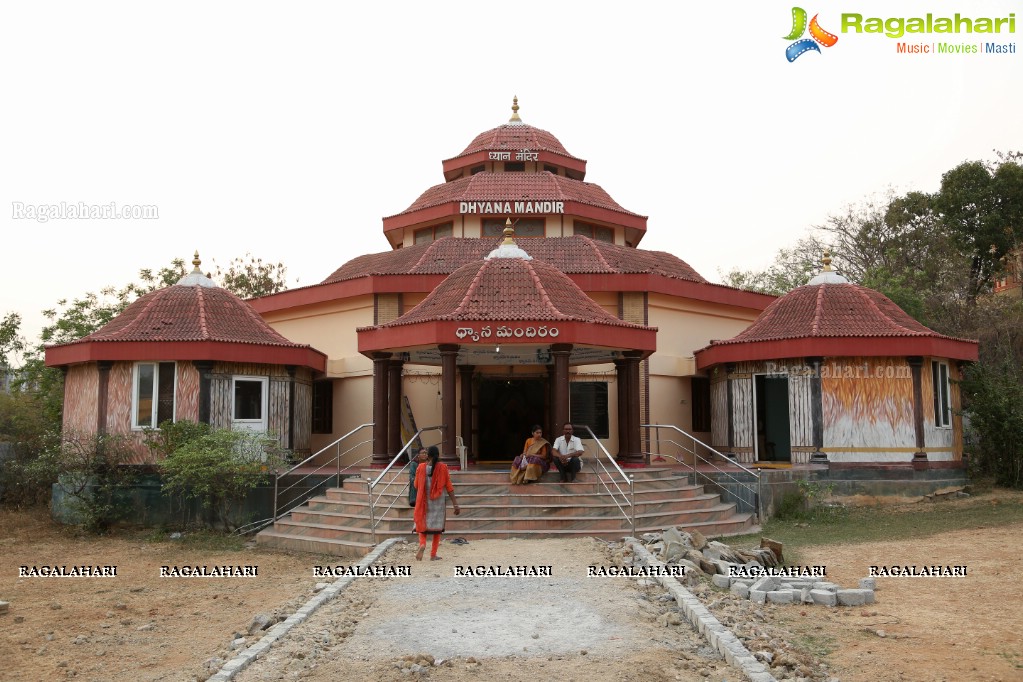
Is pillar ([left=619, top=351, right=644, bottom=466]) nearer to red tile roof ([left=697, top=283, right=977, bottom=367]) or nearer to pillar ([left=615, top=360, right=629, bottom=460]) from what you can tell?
pillar ([left=615, top=360, right=629, bottom=460])

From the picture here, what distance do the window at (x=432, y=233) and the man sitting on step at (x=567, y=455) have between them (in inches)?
359

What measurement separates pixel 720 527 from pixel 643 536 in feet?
6.57

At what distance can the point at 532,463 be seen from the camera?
1410cm

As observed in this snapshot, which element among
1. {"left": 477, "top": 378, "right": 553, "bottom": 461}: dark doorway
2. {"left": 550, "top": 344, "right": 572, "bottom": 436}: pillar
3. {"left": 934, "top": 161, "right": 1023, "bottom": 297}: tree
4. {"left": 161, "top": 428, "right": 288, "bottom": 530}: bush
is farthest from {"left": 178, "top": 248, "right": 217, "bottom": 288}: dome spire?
{"left": 934, "top": 161, "right": 1023, "bottom": 297}: tree

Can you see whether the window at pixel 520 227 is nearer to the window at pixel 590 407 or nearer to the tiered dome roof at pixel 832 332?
the window at pixel 590 407

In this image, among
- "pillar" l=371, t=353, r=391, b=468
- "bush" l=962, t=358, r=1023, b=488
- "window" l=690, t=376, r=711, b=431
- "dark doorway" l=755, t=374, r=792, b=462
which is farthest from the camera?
"dark doorway" l=755, t=374, r=792, b=462

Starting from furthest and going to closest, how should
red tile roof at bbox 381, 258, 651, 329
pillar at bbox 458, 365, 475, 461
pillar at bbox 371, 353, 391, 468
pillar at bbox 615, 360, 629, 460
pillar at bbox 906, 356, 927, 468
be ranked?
pillar at bbox 458, 365, 475, 461 → pillar at bbox 906, 356, 927, 468 → pillar at bbox 371, 353, 391, 468 → pillar at bbox 615, 360, 629, 460 → red tile roof at bbox 381, 258, 651, 329

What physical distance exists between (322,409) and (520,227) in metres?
6.43

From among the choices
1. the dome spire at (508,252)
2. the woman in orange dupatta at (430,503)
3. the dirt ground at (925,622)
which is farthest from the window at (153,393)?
the dirt ground at (925,622)

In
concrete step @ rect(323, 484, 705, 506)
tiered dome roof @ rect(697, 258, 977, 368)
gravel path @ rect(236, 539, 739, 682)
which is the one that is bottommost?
gravel path @ rect(236, 539, 739, 682)

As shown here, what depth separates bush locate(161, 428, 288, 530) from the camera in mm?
14977

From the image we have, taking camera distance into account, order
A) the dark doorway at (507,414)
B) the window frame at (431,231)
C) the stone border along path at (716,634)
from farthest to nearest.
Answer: the window frame at (431,231)
the dark doorway at (507,414)
the stone border along path at (716,634)

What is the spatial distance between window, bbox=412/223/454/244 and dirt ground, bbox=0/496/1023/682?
1122 cm

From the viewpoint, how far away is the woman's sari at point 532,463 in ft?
46.3
